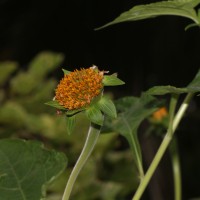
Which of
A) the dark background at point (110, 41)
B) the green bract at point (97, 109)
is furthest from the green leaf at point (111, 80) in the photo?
the dark background at point (110, 41)

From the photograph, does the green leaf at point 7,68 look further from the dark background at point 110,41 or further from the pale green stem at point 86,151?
the pale green stem at point 86,151

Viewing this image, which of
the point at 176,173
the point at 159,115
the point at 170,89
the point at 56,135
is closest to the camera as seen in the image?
the point at 170,89

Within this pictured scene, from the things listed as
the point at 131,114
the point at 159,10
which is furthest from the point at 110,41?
the point at 159,10

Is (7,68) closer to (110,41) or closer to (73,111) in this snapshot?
(110,41)

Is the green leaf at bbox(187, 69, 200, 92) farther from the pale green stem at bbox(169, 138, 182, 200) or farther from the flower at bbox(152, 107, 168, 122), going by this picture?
the flower at bbox(152, 107, 168, 122)

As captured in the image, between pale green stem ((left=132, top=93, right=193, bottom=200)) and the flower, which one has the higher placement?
pale green stem ((left=132, top=93, right=193, bottom=200))

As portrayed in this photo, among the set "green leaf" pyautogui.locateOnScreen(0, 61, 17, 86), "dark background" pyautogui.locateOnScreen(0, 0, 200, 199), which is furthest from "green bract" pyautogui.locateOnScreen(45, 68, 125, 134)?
"dark background" pyautogui.locateOnScreen(0, 0, 200, 199)

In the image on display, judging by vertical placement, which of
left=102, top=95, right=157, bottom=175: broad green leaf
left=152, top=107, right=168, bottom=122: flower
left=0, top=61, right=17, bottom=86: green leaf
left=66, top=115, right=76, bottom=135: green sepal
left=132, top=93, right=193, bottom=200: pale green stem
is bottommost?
left=0, top=61, right=17, bottom=86: green leaf
